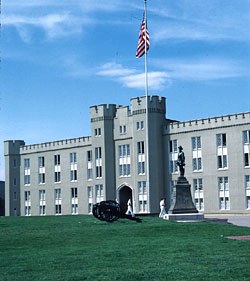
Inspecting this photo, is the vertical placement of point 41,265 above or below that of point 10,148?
below

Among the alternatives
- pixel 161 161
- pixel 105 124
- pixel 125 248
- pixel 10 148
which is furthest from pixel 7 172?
pixel 125 248

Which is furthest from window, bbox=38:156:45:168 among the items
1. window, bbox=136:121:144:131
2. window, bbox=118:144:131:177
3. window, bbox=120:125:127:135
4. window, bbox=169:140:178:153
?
window, bbox=169:140:178:153

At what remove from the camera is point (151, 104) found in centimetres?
6556

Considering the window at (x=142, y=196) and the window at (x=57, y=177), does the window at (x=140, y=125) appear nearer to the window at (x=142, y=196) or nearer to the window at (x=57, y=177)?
the window at (x=142, y=196)

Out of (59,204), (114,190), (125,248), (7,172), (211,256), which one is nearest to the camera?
(211,256)

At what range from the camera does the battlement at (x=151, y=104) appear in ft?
215

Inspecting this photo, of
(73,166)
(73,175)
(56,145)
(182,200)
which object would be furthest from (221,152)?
(56,145)

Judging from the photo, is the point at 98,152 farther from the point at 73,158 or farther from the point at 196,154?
the point at 196,154

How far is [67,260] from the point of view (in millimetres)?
14484

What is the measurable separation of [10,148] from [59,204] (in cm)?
1277

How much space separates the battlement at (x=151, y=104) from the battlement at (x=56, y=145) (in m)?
9.28

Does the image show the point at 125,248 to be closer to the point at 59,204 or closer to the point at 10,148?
the point at 59,204

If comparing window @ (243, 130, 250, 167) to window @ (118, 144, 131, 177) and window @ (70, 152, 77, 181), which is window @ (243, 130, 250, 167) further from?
window @ (70, 152, 77, 181)

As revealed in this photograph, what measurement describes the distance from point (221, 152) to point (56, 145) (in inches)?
1014
